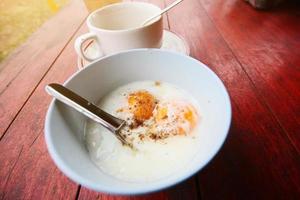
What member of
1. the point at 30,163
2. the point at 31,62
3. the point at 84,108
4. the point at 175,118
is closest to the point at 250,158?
the point at 175,118

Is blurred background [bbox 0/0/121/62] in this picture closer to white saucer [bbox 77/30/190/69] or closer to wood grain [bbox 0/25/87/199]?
white saucer [bbox 77/30/190/69]

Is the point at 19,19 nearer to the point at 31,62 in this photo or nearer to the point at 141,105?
the point at 31,62

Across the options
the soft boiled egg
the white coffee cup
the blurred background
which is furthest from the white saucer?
the blurred background

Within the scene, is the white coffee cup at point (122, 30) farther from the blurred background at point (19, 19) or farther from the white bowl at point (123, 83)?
the blurred background at point (19, 19)

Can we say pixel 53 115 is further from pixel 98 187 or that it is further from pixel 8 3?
pixel 8 3

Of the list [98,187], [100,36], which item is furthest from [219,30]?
[98,187]

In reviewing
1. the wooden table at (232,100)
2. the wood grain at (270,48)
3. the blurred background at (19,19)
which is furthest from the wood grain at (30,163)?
the blurred background at (19,19)
